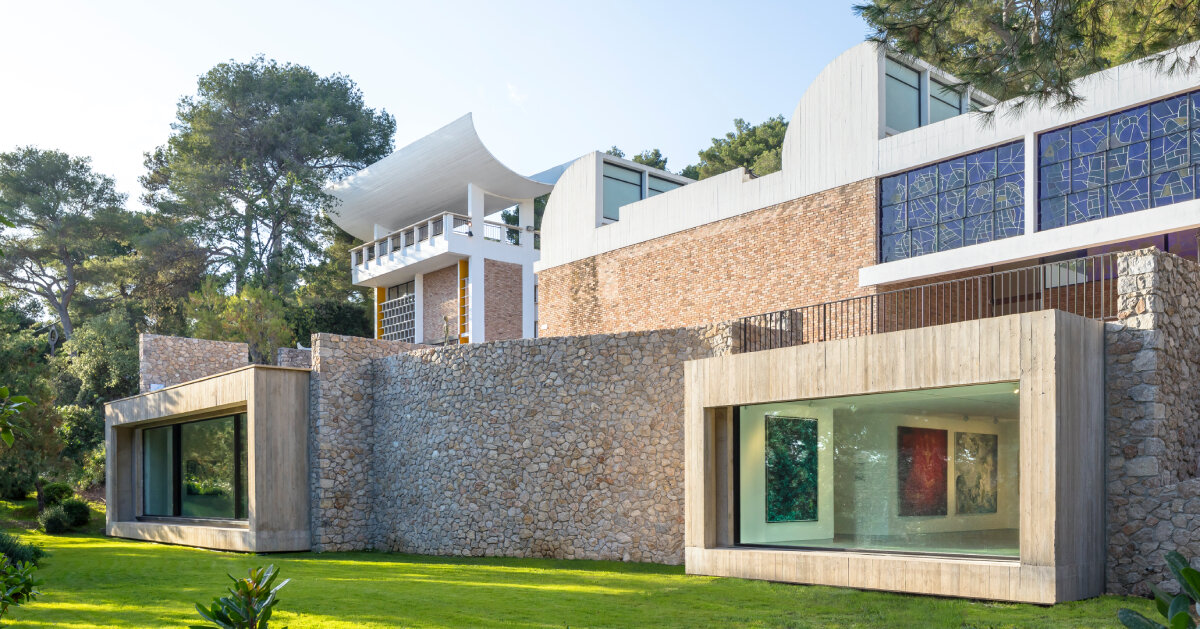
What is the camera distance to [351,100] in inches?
1613

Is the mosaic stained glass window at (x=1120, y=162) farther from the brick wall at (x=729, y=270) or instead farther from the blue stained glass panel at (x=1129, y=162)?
the brick wall at (x=729, y=270)

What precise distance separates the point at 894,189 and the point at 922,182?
1.83 ft

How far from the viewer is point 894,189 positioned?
17.3 metres

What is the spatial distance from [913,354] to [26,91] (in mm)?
14419

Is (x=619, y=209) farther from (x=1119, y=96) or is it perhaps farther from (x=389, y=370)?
(x=1119, y=96)

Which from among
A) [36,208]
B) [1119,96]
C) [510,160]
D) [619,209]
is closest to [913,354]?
[1119,96]

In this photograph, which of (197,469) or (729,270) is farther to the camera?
(197,469)

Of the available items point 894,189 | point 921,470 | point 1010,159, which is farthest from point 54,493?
point 1010,159

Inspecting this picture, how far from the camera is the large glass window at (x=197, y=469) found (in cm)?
1941

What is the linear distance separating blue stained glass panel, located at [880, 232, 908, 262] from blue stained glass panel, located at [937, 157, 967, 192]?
43.7 inches

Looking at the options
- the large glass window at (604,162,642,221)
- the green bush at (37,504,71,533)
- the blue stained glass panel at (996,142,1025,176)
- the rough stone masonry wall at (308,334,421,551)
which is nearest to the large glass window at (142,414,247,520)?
the rough stone masonry wall at (308,334,421,551)

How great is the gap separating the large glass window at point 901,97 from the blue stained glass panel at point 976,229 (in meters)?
2.59

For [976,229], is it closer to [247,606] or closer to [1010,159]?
[1010,159]

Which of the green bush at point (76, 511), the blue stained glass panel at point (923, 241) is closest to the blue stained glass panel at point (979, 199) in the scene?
the blue stained glass panel at point (923, 241)
